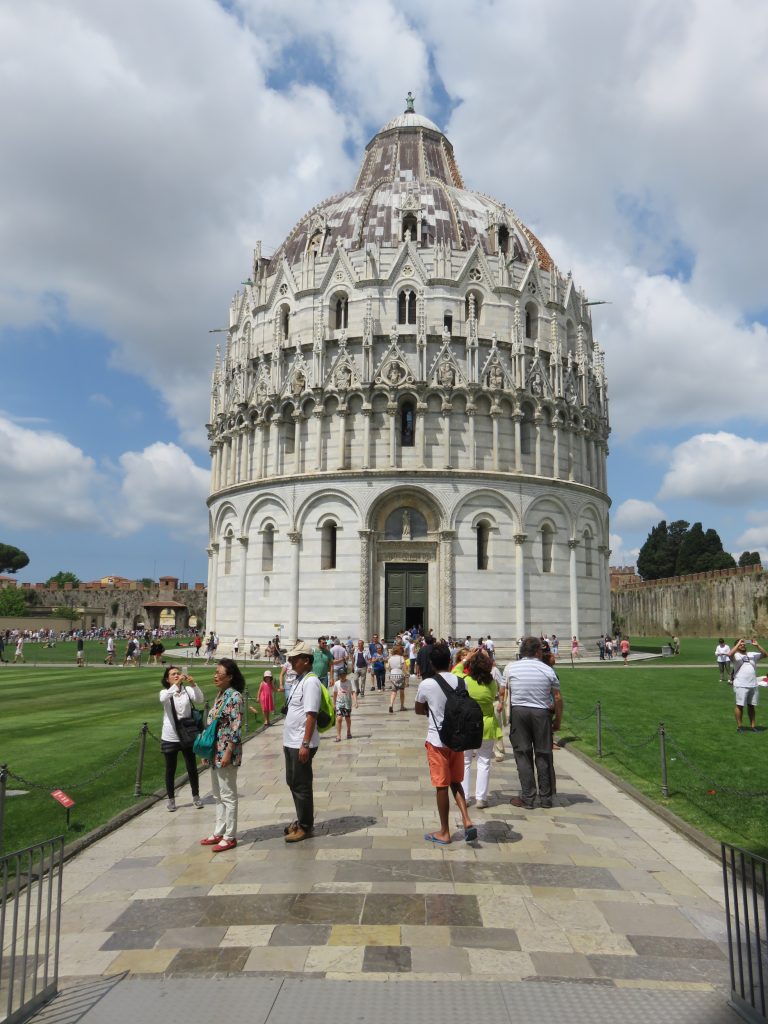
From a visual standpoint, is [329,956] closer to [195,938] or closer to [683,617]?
[195,938]

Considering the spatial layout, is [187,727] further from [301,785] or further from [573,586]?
[573,586]

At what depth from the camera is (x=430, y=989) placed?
5094 mm

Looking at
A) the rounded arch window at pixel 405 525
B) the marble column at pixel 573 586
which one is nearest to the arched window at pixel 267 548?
the rounded arch window at pixel 405 525

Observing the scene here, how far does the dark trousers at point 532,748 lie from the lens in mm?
10219

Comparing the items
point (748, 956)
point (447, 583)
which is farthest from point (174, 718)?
point (447, 583)

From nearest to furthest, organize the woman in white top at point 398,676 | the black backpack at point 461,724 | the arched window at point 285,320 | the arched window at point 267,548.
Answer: the black backpack at point 461,724
the woman in white top at point 398,676
the arched window at point 267,548
the arched window at point 285,320

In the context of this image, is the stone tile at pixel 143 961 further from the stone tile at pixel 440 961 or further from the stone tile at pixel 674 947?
the stone tile at pixel 674 947

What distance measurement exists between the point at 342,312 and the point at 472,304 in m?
7.85

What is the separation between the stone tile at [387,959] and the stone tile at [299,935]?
45cm

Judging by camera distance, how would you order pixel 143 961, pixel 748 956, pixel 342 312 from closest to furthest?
pixel 748 956 < pixel 143 961 < pixel 342 312

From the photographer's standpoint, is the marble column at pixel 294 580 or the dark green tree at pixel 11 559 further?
the dark green tree at pixel 11 559

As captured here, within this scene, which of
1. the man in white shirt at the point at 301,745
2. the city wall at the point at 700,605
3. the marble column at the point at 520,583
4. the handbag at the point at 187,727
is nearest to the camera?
the man in white shirt at the point at 301,745

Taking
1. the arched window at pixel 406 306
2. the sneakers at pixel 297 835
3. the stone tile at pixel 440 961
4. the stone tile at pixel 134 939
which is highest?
the arched window at pixel 406 306

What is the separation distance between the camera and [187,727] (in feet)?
35.1
